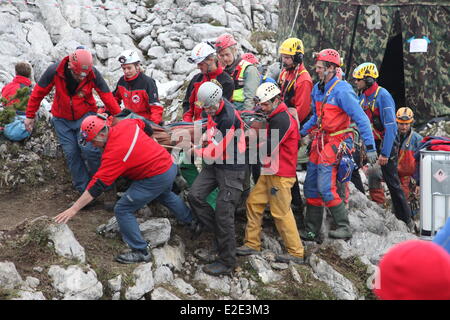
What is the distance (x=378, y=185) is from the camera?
32.0 ft

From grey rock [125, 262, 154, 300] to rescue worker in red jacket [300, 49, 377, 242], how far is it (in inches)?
108

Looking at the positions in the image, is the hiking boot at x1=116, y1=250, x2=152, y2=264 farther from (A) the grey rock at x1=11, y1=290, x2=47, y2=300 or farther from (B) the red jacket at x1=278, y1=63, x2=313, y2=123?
(B) the red jacket at x1=278, y1=63, x2=313, y2=123

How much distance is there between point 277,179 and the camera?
679 cm

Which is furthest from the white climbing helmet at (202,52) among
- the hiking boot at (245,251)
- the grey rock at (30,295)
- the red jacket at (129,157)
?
the grey rock at (30,295)

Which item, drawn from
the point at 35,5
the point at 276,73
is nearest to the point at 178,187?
the point at 276,73

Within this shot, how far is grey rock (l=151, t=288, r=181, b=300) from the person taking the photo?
5.81 meters

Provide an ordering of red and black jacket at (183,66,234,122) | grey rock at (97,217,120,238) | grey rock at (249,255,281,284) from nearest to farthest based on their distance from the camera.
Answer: grey rock at (249,255,281,284)
grey rock at (97,217,120,238)
red and black jacket at (183,66,234,122)

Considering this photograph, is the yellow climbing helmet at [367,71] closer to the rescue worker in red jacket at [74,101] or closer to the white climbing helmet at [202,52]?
the white climbing helmet at [202,52]

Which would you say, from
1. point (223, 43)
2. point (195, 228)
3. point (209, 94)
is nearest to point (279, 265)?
point (195, 228)

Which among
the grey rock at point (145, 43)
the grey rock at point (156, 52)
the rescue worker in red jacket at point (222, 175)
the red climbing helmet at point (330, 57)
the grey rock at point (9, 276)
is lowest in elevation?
the grey rock at point (9, 276)

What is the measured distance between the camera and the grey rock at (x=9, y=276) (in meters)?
5.28

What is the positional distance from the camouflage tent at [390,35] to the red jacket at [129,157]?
763cm

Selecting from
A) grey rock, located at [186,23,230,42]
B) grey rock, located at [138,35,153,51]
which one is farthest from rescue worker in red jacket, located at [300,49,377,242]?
grey rock, located at [138,35,153,51]
